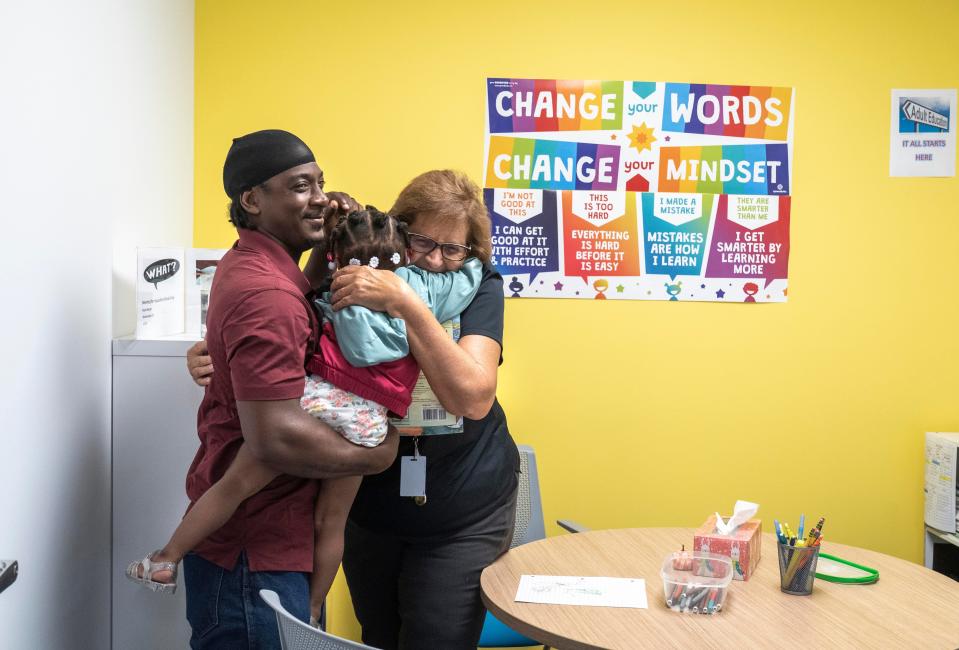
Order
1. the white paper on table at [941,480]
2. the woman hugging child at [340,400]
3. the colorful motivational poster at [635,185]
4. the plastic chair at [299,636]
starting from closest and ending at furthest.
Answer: the plastic chair at [299,636], the woman hugging child at [340,400], the white paper on table at [941,480], the colorful motivational poster at [635,185]

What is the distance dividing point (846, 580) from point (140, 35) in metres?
2.48

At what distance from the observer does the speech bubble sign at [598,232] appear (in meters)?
3.23

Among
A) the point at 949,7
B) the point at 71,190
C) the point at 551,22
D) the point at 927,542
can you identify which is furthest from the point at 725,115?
the point at 71,190

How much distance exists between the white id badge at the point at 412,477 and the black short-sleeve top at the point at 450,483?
35 millimetres

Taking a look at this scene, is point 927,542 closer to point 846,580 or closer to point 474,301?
point 846,580

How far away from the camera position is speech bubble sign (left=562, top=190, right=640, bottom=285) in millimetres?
3230

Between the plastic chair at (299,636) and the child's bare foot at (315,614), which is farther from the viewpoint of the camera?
the child's bare foot at (315,614)

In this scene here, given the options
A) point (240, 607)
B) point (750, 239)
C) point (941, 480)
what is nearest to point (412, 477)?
point (240, 607)

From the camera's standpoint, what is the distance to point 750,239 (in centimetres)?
325

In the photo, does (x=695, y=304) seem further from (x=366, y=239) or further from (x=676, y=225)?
(x=366, y=239)

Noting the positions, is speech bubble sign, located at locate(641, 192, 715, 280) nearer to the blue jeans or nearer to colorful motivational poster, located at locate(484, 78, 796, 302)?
colorful motivational poster, located at locate(484, 78, 796, 302)

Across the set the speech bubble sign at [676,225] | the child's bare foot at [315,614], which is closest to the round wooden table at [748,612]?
the child's bare foot at [315,614]

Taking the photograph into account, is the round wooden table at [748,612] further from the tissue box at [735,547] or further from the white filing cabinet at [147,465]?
the white filing cabinet at [147,465]

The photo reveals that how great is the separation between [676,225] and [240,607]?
2.17m
